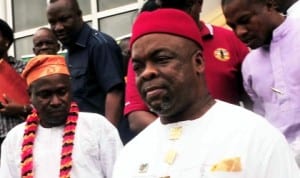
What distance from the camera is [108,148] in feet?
16.0

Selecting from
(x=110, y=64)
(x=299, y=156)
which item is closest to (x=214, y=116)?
(x=299, y=156)

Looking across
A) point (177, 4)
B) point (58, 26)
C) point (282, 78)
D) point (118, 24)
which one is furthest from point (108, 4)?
point (282, 78)

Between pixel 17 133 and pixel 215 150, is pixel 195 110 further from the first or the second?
pixel 17 133

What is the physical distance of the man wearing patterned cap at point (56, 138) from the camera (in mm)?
4836

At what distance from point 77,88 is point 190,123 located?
2.61 m

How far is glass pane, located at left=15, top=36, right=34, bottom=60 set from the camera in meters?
12.3

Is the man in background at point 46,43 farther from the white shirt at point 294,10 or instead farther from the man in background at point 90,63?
the white shirt at point 294,10

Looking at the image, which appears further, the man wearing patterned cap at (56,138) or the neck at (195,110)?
the man wearing patterned cap at (56,138)

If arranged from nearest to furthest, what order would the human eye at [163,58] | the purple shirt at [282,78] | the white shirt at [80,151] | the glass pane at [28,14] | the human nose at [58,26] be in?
the human eye at [163,58], the purple shirt at [282,78], the white shirt at [80,151], the human nose at [58,26], the glass pane at [28,14]

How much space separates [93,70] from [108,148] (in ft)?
3.21

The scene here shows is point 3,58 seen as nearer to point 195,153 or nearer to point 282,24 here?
point 282,24

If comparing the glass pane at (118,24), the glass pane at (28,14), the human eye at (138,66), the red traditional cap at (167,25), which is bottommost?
the glass pane at (28,14)

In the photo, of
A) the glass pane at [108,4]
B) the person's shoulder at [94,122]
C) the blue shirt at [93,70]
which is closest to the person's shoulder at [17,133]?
the person's shoulder at [94,122]

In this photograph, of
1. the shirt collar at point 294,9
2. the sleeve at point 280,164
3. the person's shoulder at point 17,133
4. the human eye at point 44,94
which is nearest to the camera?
the sleeve at point 280,164
